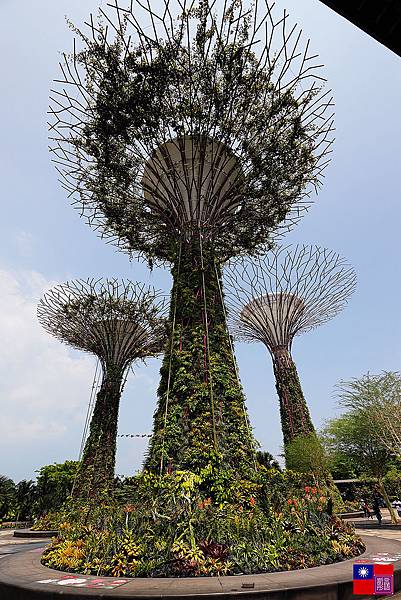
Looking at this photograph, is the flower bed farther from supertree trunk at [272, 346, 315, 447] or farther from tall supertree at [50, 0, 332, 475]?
supertree trunk at [272, 346, 315, 447]

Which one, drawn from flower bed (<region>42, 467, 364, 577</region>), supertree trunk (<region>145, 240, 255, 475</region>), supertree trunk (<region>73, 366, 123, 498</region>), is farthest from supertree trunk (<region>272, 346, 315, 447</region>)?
flower bed (<region>42, 467, 364, 577</region>)

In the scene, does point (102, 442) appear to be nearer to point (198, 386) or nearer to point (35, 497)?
point (35, 497)

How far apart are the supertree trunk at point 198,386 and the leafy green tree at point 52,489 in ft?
53.7

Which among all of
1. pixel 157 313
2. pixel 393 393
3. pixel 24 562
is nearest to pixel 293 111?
pixel 24 562

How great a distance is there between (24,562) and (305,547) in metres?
4.21

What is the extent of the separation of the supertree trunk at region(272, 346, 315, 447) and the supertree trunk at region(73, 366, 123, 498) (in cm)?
707

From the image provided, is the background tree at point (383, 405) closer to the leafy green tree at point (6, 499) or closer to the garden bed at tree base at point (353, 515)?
the garden bed at tree base at point (353, 515)

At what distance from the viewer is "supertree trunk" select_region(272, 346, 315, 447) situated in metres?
19.7

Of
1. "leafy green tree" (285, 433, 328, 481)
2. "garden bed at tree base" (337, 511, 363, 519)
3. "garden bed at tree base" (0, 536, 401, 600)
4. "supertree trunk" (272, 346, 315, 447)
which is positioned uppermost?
"supertree trunk" (272, 346, 315, 447)

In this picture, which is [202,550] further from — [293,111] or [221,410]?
[293,111]

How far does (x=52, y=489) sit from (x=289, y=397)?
1364cm

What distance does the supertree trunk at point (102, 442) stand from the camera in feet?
57.0

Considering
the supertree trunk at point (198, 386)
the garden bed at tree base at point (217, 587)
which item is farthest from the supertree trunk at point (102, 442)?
the garden bed at tree base at point (217, 587)

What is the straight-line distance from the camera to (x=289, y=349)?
66.3ft
